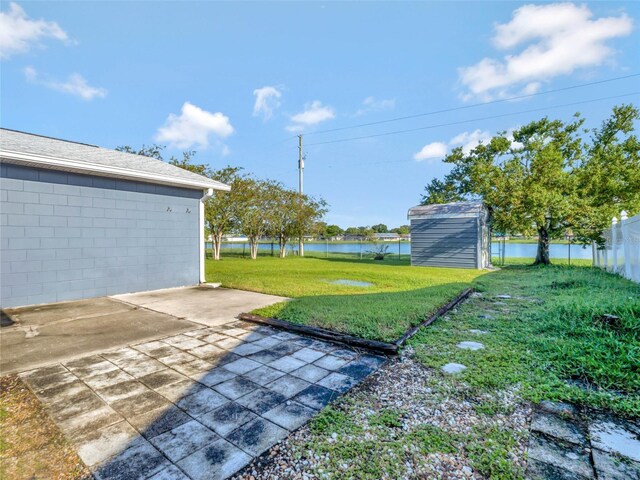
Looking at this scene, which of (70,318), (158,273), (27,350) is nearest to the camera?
(27,350)

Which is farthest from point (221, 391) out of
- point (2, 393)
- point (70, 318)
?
point (70, 318)

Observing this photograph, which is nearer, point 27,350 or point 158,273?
point 27,350

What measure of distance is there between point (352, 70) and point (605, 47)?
25.7ft

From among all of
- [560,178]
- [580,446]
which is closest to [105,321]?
[580,446]

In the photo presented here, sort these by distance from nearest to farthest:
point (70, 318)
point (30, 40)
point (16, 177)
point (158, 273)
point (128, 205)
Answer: point (70, 318) → point (16, 177) → point (128, 205) → point (158, 273) → point (30, 40)

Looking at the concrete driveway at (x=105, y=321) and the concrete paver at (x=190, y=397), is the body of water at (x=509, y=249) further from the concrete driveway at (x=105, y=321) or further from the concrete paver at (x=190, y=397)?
the concrete paver at (x=190, y=397)

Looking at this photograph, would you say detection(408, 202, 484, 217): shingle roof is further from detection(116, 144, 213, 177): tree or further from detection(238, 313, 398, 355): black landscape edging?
detection(116, 144, 213, 177): tree

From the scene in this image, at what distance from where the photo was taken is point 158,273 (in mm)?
6207

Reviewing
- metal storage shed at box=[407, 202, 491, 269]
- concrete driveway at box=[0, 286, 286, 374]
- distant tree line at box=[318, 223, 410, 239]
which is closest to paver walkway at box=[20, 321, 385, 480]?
concrete driveway at box=[0, 286, 286, 374]

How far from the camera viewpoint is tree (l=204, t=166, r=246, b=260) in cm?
1385

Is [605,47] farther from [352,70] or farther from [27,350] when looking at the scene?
[27,350]

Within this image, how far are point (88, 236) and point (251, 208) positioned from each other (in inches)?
391

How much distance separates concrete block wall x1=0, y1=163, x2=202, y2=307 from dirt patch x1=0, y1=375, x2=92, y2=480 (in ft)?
11.9

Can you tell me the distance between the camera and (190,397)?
2037 millimetres
